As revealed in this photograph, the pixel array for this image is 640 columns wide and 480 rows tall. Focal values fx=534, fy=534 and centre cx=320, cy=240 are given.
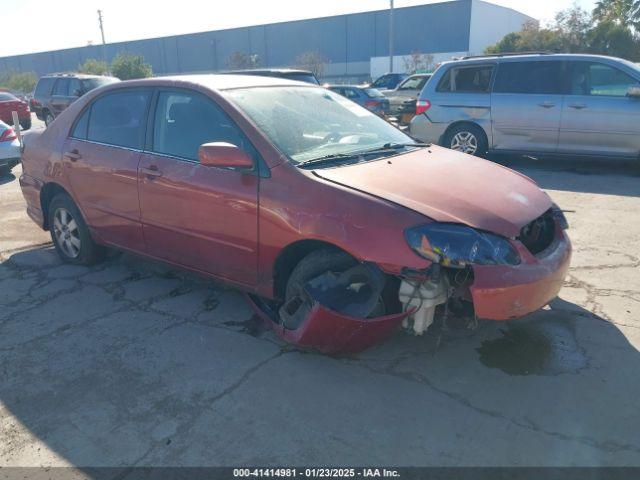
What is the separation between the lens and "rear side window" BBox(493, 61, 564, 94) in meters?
8.76

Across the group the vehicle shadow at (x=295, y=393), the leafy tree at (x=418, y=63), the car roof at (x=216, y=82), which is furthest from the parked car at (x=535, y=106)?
the leafy tree at (x=418, y=63)

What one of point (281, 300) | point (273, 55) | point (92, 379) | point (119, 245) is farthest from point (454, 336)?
point (273, 55)

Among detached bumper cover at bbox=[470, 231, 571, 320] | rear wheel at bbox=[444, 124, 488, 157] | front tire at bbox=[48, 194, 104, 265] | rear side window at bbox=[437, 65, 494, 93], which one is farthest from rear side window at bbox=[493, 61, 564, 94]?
front tire at bbox=[48, 194, 104, 265]

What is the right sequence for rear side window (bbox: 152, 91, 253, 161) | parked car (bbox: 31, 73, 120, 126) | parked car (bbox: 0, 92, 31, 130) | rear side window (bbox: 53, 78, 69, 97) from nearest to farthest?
rear side window (bbox: 152, 91, 253, 161) < parked car (bbox: 31, 73, 120, 126) < rear side window (bbox: 53, 78, 69, 97) < parked car (bbox: 0, 92, 31, 130)

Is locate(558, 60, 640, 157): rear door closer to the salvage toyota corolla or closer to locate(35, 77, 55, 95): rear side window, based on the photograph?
the salvage toyota corolla

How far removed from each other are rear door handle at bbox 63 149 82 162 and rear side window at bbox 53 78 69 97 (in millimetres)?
14936

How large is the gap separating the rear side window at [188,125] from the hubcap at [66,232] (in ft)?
5.15

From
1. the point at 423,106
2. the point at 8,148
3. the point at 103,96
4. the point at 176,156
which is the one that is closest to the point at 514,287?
the point at 176,156

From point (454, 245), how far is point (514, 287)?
41 cm

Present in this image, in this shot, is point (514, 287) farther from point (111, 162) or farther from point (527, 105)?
point (527, 105)

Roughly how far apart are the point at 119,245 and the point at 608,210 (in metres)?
5.70

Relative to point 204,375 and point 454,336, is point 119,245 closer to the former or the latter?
point 204,375

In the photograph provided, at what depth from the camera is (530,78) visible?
898 centimetres

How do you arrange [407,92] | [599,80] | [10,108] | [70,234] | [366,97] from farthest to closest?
[10,108]
[407,92]
[366,97]
[599,80]
[70,234]
